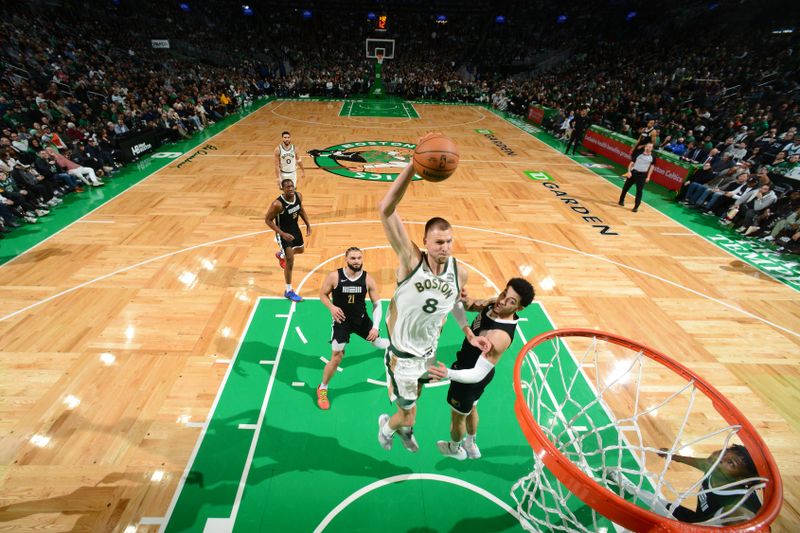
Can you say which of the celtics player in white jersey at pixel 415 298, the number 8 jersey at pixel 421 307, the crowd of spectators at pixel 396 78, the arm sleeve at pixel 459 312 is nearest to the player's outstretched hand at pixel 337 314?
the celtics player in white jersey at pixel 415 298

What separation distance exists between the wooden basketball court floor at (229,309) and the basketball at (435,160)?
9.49ft

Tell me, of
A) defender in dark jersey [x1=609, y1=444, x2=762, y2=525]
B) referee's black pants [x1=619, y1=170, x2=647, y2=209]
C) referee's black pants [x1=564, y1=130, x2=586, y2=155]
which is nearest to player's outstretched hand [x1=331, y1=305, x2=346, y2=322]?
defender in dark jersey [x1=609, y1=444, x2=762, y2=525]

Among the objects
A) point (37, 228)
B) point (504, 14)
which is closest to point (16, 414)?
point (37, 228)

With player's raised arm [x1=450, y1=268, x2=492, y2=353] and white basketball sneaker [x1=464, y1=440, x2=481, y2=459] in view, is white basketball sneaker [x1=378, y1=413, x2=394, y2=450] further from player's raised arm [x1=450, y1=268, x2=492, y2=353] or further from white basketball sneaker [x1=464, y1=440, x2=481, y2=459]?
player's raised arm [x1=450, y1=268, x2=492, y2=353]

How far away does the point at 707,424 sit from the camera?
4602mm

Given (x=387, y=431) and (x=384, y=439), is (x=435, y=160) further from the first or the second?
(x=384, y=439)

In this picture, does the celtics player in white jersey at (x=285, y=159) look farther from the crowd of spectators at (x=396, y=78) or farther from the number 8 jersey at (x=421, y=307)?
the number 8 jersey at (x=421, y=307)

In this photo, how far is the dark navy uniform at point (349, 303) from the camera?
436 centimetres

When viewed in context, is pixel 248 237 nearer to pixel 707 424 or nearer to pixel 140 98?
pixel 707 424

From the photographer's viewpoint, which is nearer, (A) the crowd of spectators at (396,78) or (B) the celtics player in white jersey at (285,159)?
(B) the celtics player in white jersey at (285,159)

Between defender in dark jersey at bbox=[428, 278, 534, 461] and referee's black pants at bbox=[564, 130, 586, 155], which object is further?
referee's black pants at bbox=[564, 130, 586, 155]

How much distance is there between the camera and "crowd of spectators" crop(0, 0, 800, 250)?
34.6 feet

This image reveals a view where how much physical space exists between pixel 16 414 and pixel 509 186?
37.4 ft

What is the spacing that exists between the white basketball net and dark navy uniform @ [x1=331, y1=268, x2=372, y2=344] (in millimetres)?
1865
